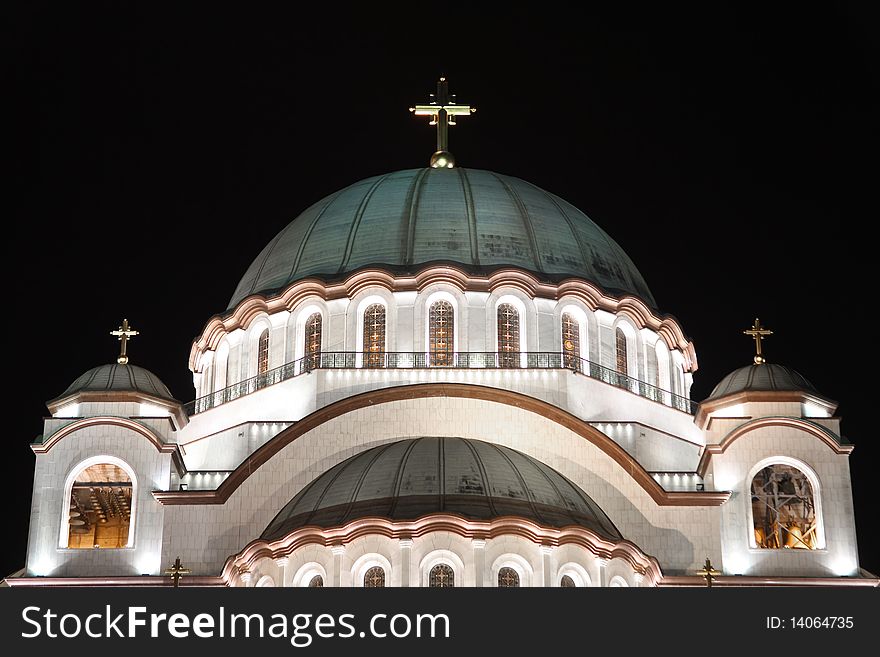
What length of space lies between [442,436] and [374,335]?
13.1 feet

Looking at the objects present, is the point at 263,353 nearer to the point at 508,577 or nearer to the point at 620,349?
the point at 620,349

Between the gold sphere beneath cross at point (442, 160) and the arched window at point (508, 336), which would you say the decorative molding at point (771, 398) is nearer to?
the arched window at point (508, 336)

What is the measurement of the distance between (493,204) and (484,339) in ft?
15.7

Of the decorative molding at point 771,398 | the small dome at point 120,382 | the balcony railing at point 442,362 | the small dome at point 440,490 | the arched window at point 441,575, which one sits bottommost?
the arched window at point 441,575

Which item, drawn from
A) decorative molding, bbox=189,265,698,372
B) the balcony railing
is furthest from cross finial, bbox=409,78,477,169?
the balcony railing

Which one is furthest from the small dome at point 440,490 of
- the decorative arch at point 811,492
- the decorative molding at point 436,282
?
the decorative molding at point 436,282

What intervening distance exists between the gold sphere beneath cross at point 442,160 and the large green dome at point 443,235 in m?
1.59

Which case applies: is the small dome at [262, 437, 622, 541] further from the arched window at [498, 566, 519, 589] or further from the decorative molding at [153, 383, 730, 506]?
the decorative molding at [153, 383, 730, 506]

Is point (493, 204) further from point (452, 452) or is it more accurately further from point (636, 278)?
point (452, 452)

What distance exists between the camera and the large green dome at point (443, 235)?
44528 millimetres

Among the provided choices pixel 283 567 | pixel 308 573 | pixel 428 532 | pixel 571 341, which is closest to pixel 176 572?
pixel 283 567

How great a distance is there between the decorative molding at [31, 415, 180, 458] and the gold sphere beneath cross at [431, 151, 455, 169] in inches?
551

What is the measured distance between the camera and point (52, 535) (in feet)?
125

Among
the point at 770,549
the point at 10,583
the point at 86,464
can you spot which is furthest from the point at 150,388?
the point at 770,549
